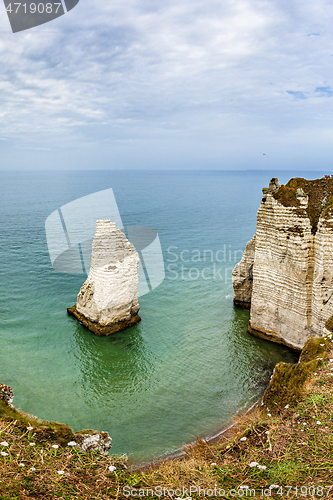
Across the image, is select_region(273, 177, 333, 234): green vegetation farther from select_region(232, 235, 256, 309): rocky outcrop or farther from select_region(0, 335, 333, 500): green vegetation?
select_region(0, 335, 333, 500): green vegetation

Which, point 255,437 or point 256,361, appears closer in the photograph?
point 255,437

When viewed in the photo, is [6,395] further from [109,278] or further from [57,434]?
[109,278]

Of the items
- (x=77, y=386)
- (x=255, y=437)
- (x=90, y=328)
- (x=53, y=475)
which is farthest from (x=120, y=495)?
(x=90, y=328)

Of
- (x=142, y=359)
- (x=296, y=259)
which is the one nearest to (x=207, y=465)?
(x=296, y=259)

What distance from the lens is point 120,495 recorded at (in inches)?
196

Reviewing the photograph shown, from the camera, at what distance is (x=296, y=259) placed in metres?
13.8

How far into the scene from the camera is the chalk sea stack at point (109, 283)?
17047 mm

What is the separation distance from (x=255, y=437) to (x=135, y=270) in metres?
12.1

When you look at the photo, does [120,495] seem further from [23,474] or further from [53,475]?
[23,474]

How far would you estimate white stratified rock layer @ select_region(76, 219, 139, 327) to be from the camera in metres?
17.0
